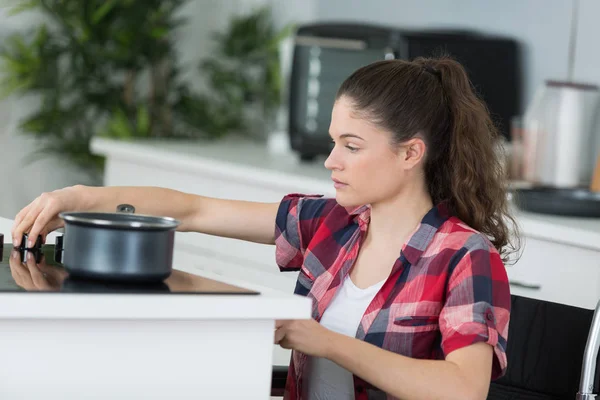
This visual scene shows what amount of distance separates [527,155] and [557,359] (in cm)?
136

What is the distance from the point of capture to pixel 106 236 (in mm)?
1165

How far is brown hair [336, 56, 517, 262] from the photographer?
1.56 metres

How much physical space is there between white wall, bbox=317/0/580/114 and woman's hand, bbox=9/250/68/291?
6.53ft

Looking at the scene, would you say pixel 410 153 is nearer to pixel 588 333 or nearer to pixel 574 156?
pixel 588 333

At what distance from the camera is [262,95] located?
164 inches

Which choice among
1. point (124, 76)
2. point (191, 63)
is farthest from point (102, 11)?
point (191, 63)

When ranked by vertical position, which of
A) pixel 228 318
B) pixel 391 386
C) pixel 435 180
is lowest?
pixel 391 386

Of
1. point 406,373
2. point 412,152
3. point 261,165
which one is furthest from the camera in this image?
point 261,165

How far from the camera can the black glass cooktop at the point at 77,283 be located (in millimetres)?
1134

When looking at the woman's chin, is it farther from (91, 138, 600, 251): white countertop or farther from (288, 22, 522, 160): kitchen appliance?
(288, 22, 522, 160): kitchen appliance

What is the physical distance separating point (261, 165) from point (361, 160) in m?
1.57

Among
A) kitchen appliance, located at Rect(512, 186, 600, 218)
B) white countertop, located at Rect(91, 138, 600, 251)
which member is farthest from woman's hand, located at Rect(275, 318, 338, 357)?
kitchen appliance, located at Rect(512, 186, 600, 218)

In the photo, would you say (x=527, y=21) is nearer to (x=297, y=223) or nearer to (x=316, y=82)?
(x=316, y=82)

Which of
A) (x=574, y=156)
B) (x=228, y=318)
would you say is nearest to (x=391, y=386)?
(x=228, y=318)
